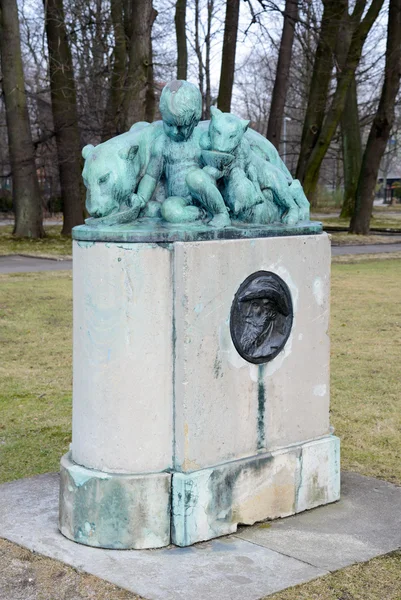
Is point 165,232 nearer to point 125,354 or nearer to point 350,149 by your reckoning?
point 125,354

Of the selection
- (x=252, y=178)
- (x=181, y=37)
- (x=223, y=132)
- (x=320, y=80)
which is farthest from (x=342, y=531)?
(x=181, y=37)

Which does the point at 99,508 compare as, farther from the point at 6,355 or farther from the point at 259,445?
the point at 6,355

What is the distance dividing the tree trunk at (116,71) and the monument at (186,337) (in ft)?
60.8

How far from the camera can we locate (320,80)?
2500 centimetres

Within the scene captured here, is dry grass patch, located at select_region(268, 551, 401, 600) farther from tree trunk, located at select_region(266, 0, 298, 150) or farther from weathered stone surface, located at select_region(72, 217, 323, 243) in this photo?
tree trunk, located at select_region(266, 0, 298, 150)

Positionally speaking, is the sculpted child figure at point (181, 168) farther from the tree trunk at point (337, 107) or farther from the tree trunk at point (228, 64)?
the tree trunk at point (337, 107)

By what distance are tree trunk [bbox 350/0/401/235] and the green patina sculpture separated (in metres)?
20.4

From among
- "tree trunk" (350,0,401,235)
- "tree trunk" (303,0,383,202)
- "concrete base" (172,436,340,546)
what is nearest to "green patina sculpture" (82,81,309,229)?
"concrete base" (172,436,340,546)

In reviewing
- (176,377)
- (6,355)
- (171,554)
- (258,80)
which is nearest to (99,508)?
(171,554)

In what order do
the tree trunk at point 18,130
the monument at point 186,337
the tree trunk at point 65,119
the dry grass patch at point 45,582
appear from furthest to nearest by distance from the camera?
the tree trunk at point 65,119
the tree trunk at point 18,130
the monument at point 186,337
the dry grass patch at point 45,582

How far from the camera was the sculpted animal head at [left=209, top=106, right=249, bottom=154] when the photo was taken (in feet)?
14.9

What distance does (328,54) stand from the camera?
24.2 m

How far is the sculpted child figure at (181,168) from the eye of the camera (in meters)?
4.43

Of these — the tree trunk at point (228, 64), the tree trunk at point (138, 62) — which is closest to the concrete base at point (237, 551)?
the tree trunk at point (138, 62)
